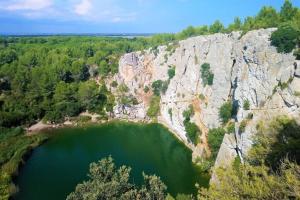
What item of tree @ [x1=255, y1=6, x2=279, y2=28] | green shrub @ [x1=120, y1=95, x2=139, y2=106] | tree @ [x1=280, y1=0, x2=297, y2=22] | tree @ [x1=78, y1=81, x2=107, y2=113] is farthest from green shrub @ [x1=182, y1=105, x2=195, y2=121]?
tree @ [x1=78, y1=81, x2=107, y2=113]

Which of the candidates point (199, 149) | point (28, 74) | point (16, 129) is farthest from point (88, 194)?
point (28, 74)

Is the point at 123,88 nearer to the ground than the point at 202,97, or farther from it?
nearer to the ground

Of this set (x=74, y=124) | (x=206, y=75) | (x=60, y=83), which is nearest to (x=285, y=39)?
(x=206, y=75)

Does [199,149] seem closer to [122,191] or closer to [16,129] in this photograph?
[122,191]

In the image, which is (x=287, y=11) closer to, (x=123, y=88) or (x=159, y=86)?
(x=159, y=86)

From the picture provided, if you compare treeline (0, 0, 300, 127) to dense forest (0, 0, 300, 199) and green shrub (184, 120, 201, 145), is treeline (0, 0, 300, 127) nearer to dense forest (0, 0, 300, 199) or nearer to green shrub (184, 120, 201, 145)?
dense forest (0, 0, 300, 199)
